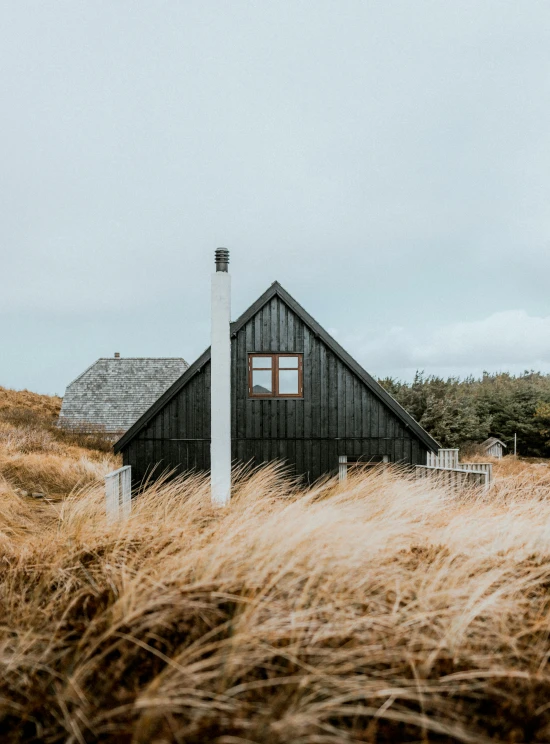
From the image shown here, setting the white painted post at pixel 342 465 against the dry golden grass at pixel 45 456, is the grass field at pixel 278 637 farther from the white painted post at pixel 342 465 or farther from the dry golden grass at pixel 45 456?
the white painted post at pixel 342 465

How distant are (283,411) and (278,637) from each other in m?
9.90

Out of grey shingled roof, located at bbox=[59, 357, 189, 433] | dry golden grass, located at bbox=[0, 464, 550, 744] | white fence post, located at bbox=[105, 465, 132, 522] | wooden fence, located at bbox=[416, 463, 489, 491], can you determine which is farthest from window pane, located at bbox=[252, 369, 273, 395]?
grey shingled roof, located at bbox=[59, 357, 189, 433]

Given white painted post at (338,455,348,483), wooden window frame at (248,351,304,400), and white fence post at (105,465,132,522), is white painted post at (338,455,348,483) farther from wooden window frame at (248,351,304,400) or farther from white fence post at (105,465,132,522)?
white fence post at (105,465,132,522)

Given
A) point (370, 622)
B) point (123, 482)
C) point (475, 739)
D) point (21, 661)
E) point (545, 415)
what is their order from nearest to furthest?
1. point (475, 739)
2. point (21, 661)
3. point (370, 622)
4. point (123, 482)
5. point (545, 415)

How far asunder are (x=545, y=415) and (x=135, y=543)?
38192 mm

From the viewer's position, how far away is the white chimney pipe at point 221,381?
10.7 meters

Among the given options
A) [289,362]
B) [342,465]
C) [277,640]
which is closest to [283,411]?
[289,362]

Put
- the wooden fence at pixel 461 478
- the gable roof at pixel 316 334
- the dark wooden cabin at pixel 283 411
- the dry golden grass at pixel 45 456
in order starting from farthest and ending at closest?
the dry golden grass at pixel 45 456 → the dark wooden cabin at pixel 283 411 → the gable roof at pixel 316 334 → the wooden fence at pixel 461 478

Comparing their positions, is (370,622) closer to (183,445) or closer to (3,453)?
(183,445)

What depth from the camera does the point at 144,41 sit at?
393 inches

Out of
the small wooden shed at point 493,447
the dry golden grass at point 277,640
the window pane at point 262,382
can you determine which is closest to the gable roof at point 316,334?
the window pane at point 262,382

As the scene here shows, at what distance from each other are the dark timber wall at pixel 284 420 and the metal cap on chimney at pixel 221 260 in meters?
1.85

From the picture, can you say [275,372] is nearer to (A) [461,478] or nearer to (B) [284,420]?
(B) [284,420]

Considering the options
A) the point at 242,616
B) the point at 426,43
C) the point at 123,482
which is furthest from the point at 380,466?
the point at 242,616
